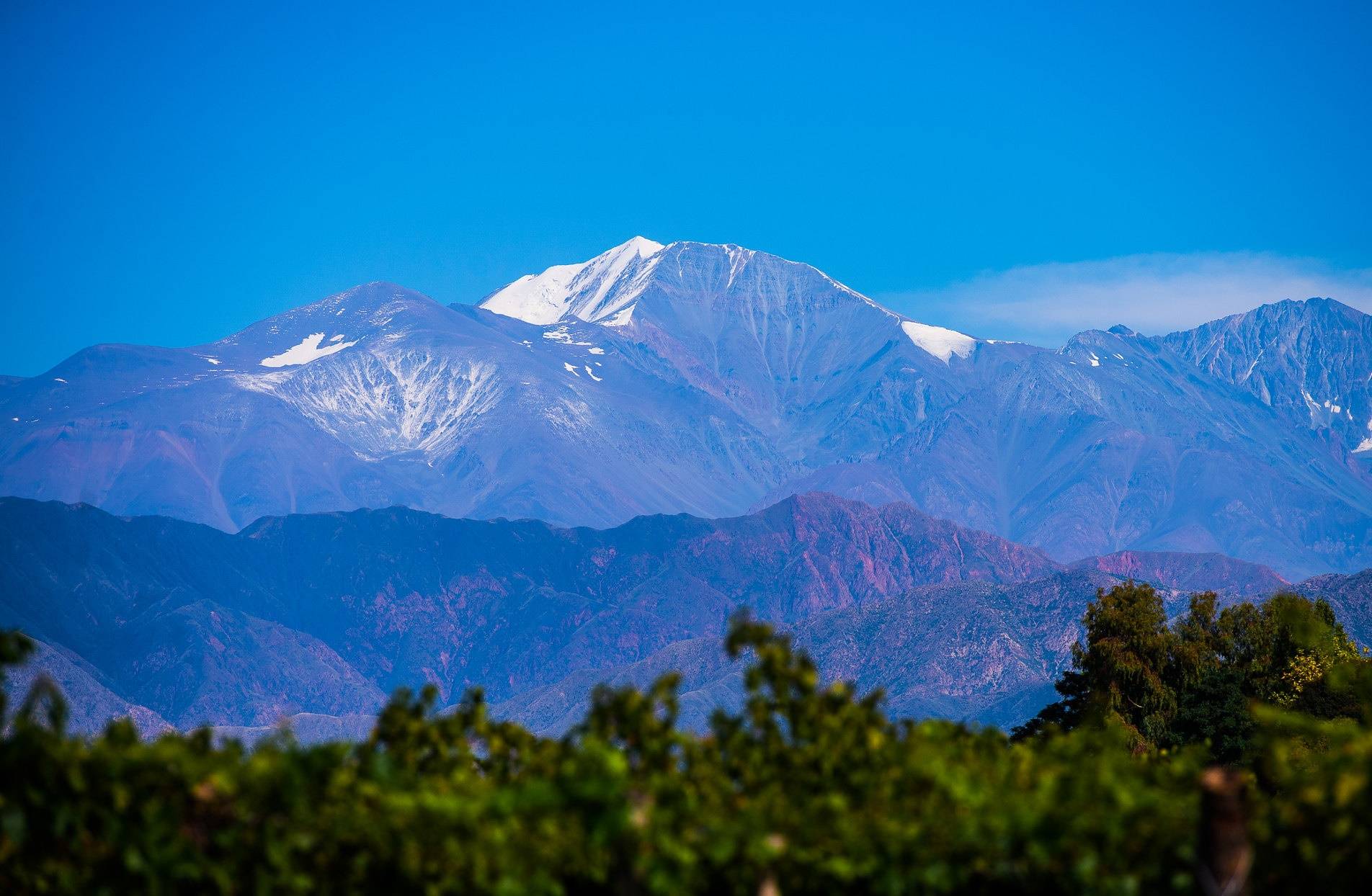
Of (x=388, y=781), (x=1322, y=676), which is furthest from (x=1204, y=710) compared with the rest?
(x=388, y=781)

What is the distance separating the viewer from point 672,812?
966 cm

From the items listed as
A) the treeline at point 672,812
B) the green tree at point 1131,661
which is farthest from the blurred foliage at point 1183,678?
the treeline at point 672,812

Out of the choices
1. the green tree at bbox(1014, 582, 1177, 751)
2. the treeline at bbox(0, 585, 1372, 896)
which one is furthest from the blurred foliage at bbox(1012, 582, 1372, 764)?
the treeline at bbox(0, 585, 1372, 896)

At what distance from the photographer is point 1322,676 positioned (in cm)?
5103

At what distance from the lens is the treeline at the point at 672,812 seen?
9.28 meters

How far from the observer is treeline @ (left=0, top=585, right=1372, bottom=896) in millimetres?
9281

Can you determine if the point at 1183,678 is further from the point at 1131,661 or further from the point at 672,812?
the point at 672,812

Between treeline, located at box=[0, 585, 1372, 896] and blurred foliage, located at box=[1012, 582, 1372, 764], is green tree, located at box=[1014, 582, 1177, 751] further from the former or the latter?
treeline, located at box=[0, 585, 1372, 896]

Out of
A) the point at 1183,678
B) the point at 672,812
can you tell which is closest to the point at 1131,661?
the point at 1183,678

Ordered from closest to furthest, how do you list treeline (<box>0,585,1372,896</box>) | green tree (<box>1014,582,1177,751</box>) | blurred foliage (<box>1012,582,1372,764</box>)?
treeline (<box>0,585,1372,896</box>) < blurred foliage (<box>1012,582,1372,764</box>) < green tree (<box>1014,582,1177,751</box>)

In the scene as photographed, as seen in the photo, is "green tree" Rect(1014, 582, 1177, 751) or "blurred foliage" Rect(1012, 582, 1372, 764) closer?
"blurred foliage" Rect(1012, 582, 1372, 764)

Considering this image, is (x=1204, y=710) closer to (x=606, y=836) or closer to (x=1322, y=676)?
(x=1322, y=676)

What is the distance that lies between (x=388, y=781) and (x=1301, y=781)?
20.8 feet

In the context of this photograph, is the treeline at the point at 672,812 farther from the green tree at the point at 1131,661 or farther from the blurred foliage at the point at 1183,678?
the green tree at the point at 1131,661
